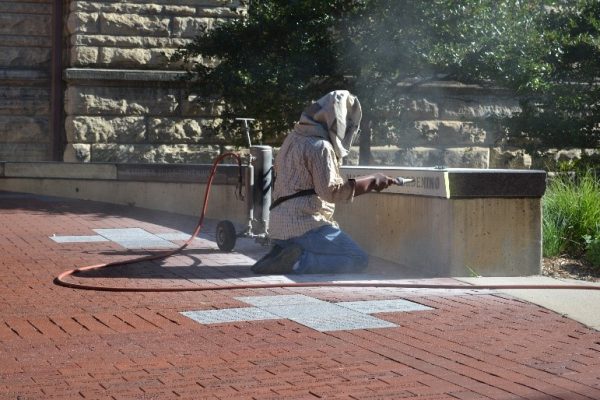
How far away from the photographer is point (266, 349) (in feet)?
21.8

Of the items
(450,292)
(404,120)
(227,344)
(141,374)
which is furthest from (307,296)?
(404,120)

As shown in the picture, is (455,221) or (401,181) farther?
(455,221)

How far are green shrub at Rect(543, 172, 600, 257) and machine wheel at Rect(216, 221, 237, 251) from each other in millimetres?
2968

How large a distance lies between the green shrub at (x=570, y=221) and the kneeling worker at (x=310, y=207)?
2.26m

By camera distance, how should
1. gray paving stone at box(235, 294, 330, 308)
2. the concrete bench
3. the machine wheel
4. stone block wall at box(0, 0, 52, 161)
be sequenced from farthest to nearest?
stone block wall at box(0, 0, 52, 161), the machine wheel, the concrete bench, gray paving stone at box(235, 294, 330, 308)

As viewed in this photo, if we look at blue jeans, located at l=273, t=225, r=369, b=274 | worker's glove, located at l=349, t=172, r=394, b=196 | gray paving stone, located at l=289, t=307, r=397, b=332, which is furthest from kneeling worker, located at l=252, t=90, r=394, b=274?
gray paving stone, located at l=289, t=307, r=397, b=332

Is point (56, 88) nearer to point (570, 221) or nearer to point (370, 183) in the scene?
point (570, 221)

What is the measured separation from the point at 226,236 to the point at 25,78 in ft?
27.6

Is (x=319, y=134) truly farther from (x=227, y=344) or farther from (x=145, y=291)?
(x=227, y=344)

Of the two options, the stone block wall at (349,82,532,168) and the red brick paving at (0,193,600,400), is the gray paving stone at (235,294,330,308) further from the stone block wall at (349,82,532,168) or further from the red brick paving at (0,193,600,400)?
the stone block wall at (349,82,532,168)

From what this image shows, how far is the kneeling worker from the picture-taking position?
9453mm

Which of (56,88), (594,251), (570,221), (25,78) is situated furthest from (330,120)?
(25,78)

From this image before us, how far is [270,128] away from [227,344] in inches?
363

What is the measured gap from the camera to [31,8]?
18156 millimetres
